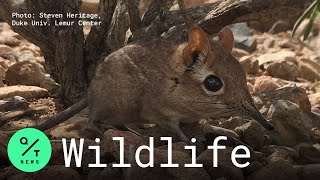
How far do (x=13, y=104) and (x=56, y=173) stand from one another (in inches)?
84.1

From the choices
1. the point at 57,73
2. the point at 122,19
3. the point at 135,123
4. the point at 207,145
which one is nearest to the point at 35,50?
the point at 57,73

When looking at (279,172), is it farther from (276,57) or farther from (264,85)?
(276,57)

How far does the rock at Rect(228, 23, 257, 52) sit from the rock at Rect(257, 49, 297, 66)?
0.52 meters

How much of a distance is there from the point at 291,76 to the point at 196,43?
3806 mm

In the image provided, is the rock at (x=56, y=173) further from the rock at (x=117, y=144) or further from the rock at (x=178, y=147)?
the rock at (x=178, y=147)

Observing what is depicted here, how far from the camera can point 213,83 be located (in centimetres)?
516

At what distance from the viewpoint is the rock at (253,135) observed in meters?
5.46

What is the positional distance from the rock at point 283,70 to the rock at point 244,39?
130 cm

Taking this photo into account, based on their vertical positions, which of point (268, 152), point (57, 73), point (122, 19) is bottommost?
point (268, 152)

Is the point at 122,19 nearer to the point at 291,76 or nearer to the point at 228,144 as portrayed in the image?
the point at 228,144

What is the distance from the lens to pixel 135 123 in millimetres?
5863

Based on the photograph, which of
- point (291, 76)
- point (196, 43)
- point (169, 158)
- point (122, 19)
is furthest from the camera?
point (291, 76)

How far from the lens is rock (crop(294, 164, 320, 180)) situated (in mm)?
4488

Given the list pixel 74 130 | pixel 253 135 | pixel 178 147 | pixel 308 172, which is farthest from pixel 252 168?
pixel 74 130
